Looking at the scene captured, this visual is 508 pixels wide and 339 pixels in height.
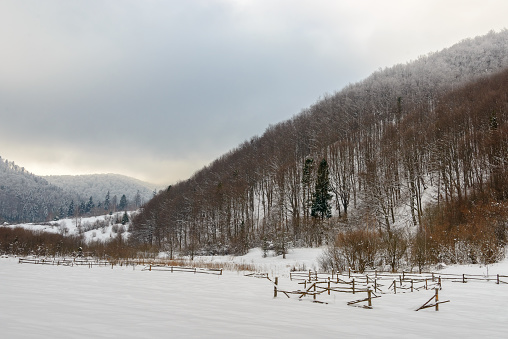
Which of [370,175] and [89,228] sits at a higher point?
[370,175]

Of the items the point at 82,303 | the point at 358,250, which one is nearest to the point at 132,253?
the point at 358,250

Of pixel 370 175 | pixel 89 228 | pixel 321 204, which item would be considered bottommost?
pixel 89 228

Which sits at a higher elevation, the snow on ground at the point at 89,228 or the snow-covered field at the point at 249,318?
the snow on ground at the point at 89,228

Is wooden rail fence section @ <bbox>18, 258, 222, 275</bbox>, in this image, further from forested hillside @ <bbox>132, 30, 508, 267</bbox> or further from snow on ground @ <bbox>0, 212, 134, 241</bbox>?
snow on ground @ <bbox>0, 212, 134, 241</bbox>

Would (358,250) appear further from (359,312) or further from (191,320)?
(191,320)

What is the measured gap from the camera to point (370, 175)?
55.1m

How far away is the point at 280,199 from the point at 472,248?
37.6 m

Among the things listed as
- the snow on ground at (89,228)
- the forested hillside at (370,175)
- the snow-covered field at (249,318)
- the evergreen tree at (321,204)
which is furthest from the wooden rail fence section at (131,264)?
the snow on ground at (89,228)

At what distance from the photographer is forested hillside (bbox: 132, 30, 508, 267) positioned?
1545 inches

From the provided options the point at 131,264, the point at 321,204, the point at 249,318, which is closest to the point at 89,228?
the point at 131,264

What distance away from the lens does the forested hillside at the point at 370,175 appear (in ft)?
129

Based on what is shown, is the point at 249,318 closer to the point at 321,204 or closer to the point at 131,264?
the point at 131,264

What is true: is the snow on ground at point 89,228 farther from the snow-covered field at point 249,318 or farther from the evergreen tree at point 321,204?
the snow-covered field at point 249,318

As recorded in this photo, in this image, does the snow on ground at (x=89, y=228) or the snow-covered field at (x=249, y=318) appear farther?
the snow on ground at (x=89, y=228)
